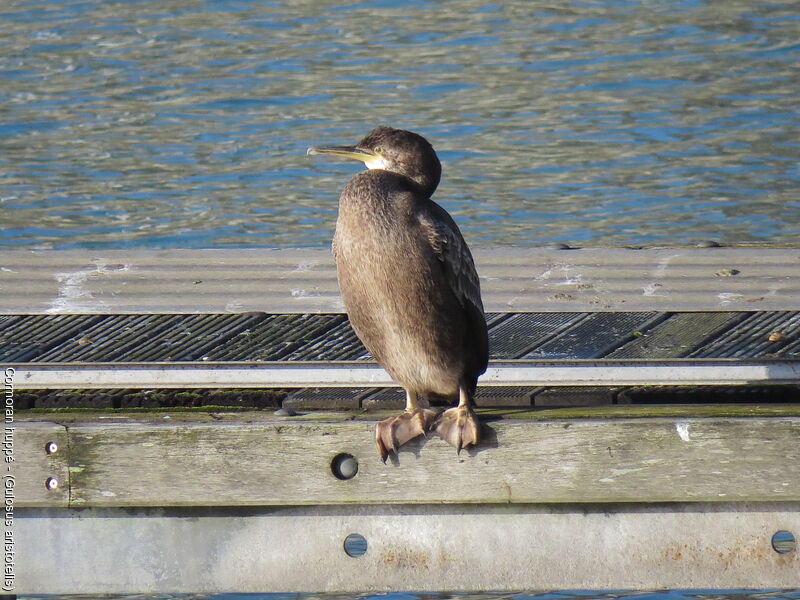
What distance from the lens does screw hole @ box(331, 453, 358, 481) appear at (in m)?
4.09

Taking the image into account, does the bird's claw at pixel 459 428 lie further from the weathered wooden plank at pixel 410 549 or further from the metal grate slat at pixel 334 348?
the metal grate slat at pixel 334 348

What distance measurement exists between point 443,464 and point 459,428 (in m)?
0.12

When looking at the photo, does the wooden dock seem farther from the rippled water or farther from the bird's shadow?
the rippled water

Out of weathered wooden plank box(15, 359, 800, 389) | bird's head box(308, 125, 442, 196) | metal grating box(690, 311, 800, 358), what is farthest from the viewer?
metal grating box(690, 311, 800, 358)

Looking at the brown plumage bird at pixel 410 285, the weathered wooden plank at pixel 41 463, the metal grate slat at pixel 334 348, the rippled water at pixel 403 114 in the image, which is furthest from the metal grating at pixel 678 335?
the rippled water at pixel 403 114

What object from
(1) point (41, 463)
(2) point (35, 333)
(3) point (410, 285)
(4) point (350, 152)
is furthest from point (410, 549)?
(2) point (35, 333)

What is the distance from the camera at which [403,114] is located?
14.1m

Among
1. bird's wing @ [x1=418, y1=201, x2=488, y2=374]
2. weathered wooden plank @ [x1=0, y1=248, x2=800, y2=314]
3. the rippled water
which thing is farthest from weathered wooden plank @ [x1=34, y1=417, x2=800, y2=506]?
the rippled water

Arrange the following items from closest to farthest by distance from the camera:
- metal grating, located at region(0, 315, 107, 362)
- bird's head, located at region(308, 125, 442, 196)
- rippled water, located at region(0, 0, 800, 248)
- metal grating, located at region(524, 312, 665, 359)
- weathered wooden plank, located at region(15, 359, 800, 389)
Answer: bird's head, located at region(308, 125, 442, 196), weathered wooden plank, located at region(15, 359, 800, 389), metal grating, located at region(524, 312, 665, 359), metal grating, located at region(0, 315, 107, 362), rippled water, located at region(0, 0, 800, 248)

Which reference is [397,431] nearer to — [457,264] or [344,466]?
[344,466]

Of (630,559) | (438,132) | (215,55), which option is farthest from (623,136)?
(630,559)

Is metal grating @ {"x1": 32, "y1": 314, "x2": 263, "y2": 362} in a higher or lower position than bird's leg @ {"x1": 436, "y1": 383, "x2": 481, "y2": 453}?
lower

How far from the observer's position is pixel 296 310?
5805 mm

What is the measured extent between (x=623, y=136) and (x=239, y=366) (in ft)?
28.7
